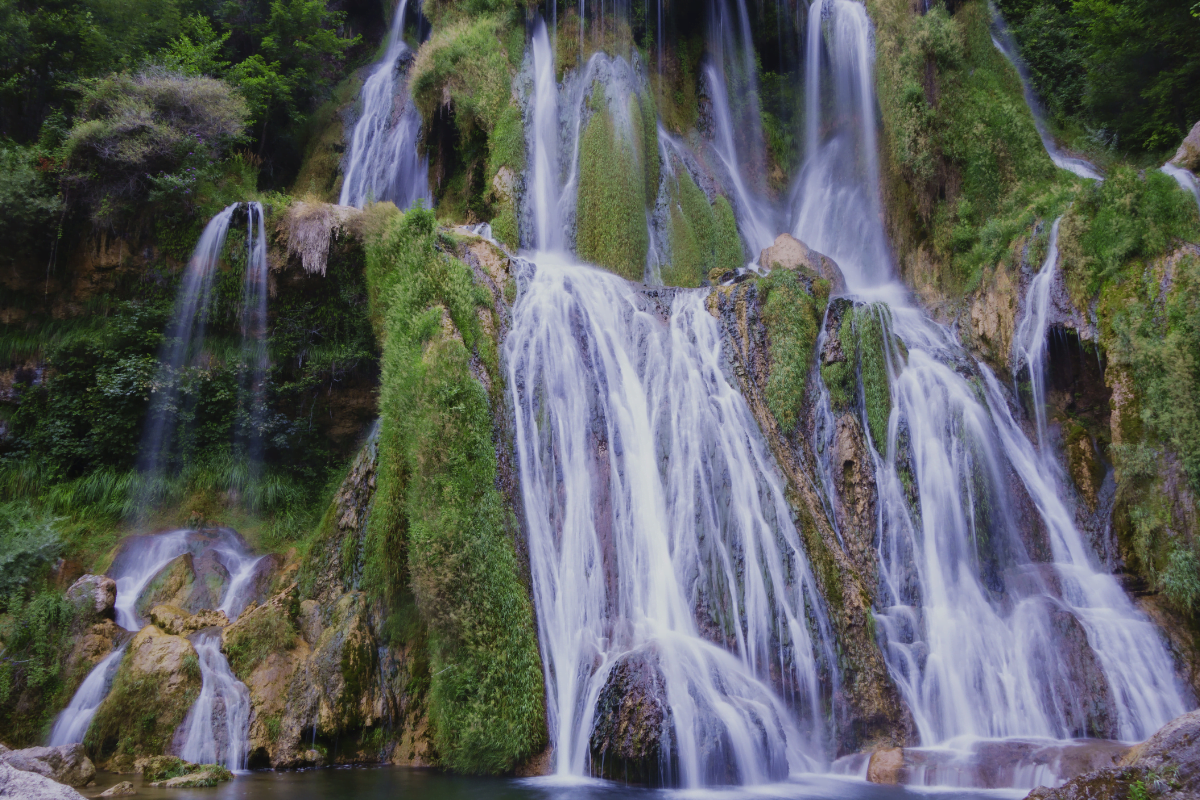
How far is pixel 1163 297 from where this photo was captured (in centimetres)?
1056

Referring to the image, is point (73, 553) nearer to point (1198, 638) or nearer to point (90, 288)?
point (90, 288)

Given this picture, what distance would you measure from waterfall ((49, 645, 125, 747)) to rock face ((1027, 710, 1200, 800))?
10065mm

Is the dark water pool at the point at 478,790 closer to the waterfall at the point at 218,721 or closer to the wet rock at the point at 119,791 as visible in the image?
the wet rock at the point at 119,791

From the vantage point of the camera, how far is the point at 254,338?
48.9ft

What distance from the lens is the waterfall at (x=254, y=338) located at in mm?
14391

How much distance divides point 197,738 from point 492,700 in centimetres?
363

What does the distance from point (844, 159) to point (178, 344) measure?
57.2 ft


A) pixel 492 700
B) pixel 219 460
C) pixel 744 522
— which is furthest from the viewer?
pixel 219 460

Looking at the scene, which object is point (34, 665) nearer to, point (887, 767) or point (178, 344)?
point (178, 344)

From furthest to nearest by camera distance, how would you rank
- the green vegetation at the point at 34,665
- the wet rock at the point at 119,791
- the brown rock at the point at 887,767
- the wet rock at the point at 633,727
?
the green vegetation at the point at 34,665 → the brown rock at the point at 887,767 → the wet rock at the point at 633,727 → the wet rock at the point at 119,791

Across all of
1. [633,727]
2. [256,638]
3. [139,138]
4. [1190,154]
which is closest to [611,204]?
[139,138]

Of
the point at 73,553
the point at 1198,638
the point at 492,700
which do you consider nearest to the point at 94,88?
the point at 73,553

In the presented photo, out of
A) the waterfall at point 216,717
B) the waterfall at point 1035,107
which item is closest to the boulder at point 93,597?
the waterfall at point 216,717

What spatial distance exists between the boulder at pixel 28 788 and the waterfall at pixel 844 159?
672 inches
